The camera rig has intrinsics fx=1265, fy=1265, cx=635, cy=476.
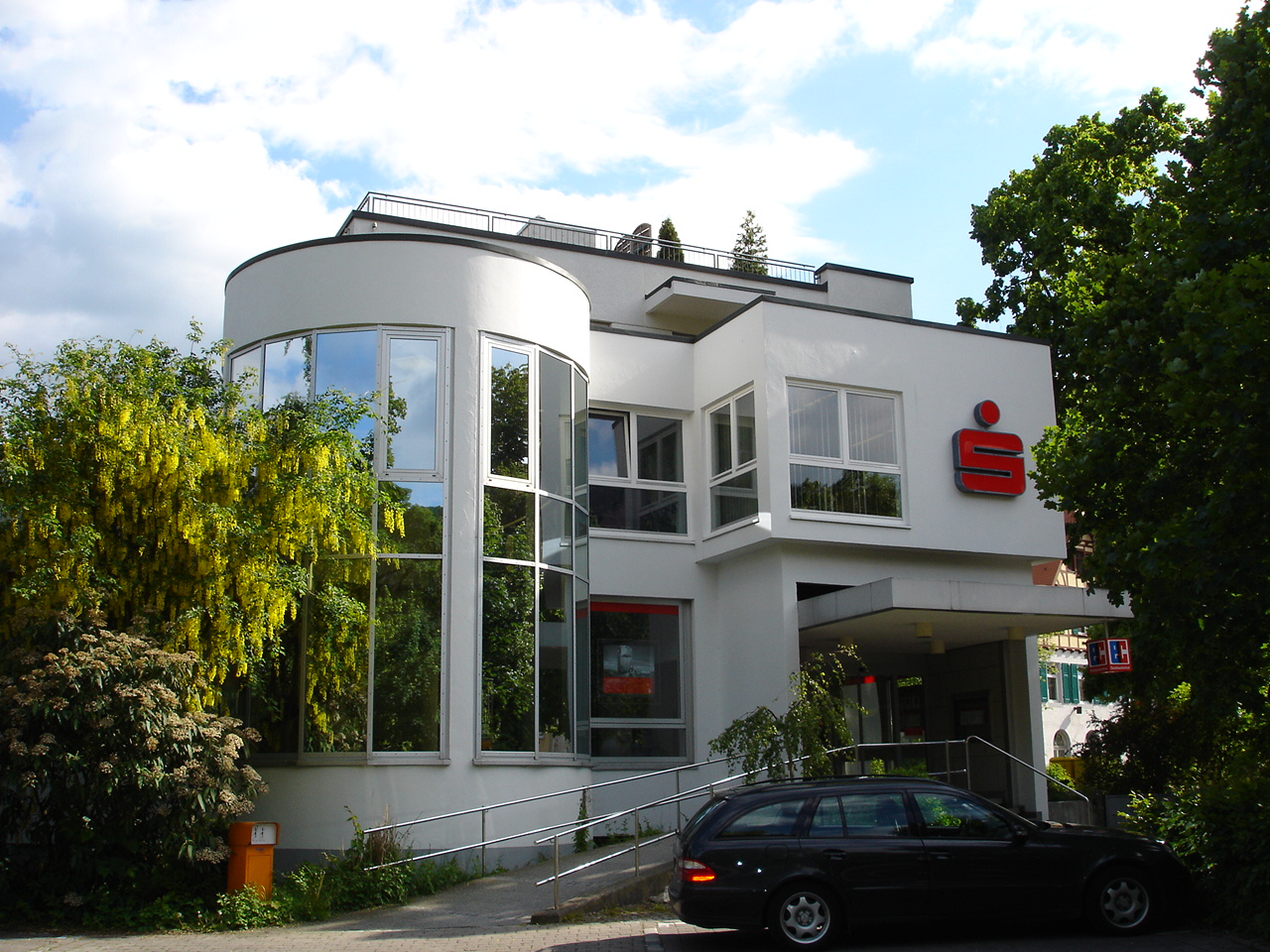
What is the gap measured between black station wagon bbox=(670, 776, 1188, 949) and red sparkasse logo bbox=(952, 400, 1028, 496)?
351 inches

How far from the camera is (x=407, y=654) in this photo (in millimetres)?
14820

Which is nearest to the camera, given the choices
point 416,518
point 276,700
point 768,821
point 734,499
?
point 768,821

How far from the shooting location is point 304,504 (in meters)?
13.9

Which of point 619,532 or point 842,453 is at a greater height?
point 842,453

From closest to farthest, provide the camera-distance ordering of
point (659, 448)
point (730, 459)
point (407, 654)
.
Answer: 1. point (407, 654)
2. point (730, 459)
3. point (659, 448)

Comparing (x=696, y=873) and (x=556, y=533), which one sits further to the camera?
(x=556, y=533)

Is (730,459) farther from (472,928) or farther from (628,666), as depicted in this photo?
(472,928)

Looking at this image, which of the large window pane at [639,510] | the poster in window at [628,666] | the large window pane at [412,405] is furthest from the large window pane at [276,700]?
the large window pane at [639,510]

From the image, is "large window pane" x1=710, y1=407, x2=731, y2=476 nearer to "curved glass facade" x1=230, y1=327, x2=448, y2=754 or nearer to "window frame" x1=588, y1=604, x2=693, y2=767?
"window frame" x1=588, y1=604, x2=693, y2=767

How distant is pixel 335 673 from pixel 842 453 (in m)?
8.24

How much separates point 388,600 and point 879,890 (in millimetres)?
7000

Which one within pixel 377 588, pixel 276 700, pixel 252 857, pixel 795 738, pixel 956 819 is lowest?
pixel 252 857

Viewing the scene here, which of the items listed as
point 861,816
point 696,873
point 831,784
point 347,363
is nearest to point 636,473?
point 347,363

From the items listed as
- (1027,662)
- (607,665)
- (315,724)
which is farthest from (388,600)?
(1027,662)
